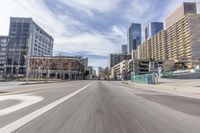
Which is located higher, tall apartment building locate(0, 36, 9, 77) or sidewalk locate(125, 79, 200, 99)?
tall apartment building locate(0, 36, 9, 77)

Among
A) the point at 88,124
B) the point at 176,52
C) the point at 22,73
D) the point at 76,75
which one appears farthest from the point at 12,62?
the point at 88,124

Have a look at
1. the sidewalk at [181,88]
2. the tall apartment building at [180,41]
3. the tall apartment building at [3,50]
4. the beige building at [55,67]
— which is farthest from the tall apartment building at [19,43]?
the sidewalk at [181,88]

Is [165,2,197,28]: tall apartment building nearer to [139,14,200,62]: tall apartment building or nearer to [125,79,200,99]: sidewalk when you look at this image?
[139,14,200,62]: tall apartment building

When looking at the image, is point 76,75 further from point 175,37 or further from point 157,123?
point 157,123

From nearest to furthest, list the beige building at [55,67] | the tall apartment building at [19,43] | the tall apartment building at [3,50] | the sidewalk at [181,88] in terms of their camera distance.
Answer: the sidewalk at [181,88] → the beige building at [55,67] → the tall apartment building at [19,43] → the tall apartment building at [3,50]

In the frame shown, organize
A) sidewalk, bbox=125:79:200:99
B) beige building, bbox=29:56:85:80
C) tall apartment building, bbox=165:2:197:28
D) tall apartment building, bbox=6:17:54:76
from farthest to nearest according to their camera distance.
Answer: tall apartment building, bbox=165:2:197:28, tall apartment building, bbox=6:17:54:76, beige building, bbox=29:56:85:80, sidewalk, bbox=125:79:200:99

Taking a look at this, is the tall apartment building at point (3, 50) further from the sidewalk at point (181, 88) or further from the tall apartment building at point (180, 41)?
the sidewalk at point (181, 88)

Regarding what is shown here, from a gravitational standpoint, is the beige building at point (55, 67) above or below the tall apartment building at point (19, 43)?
below

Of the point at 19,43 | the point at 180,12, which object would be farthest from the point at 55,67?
the point at 180,12

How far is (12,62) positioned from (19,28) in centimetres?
2329

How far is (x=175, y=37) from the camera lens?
15088cm

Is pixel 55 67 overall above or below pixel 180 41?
below

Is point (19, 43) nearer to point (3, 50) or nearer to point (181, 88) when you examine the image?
point (3, 50)

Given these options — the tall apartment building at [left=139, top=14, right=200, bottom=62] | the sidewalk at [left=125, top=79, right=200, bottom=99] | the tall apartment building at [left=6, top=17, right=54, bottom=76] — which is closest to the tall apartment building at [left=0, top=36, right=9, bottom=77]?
the tall apartment building at [left=6, top=17, right=54, bottom=76]
